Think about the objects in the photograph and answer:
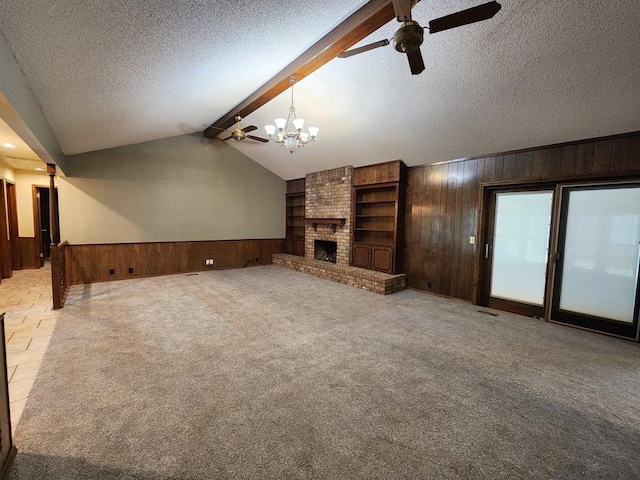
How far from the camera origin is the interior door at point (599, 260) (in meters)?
3.36

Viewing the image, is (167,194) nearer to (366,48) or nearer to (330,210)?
(330,210)

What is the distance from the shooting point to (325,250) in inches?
300

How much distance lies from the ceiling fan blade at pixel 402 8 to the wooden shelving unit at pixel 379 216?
12.2ft

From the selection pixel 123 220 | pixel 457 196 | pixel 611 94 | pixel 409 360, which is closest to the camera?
pixel 409 360

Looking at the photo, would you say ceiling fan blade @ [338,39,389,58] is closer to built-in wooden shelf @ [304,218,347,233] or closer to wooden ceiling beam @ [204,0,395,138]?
wooden ceiling beam @ [204,0,395,138]

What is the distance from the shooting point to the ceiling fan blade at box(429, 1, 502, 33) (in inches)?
67.4

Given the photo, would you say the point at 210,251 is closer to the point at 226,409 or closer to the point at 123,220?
the point at 123,220

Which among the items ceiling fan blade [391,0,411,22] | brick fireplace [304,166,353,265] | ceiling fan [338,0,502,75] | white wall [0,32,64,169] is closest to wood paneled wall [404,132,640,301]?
brick fireplace [304,166,353,265]

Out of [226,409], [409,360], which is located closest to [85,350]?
[226,409]

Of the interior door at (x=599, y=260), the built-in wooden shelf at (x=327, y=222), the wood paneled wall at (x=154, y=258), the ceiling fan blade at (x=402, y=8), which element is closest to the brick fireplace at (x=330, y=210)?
the built-in wooden shelf at (x=327, y=222)

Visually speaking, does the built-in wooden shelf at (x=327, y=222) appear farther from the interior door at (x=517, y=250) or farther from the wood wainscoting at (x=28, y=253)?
the wood wainscoting at (x=28, y=253)

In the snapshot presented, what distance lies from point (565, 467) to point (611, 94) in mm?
3568

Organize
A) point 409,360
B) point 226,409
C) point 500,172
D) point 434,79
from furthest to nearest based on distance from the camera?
point 500,172
point 434,79
point 409,360
point 226,409

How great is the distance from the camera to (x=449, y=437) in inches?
68.6
